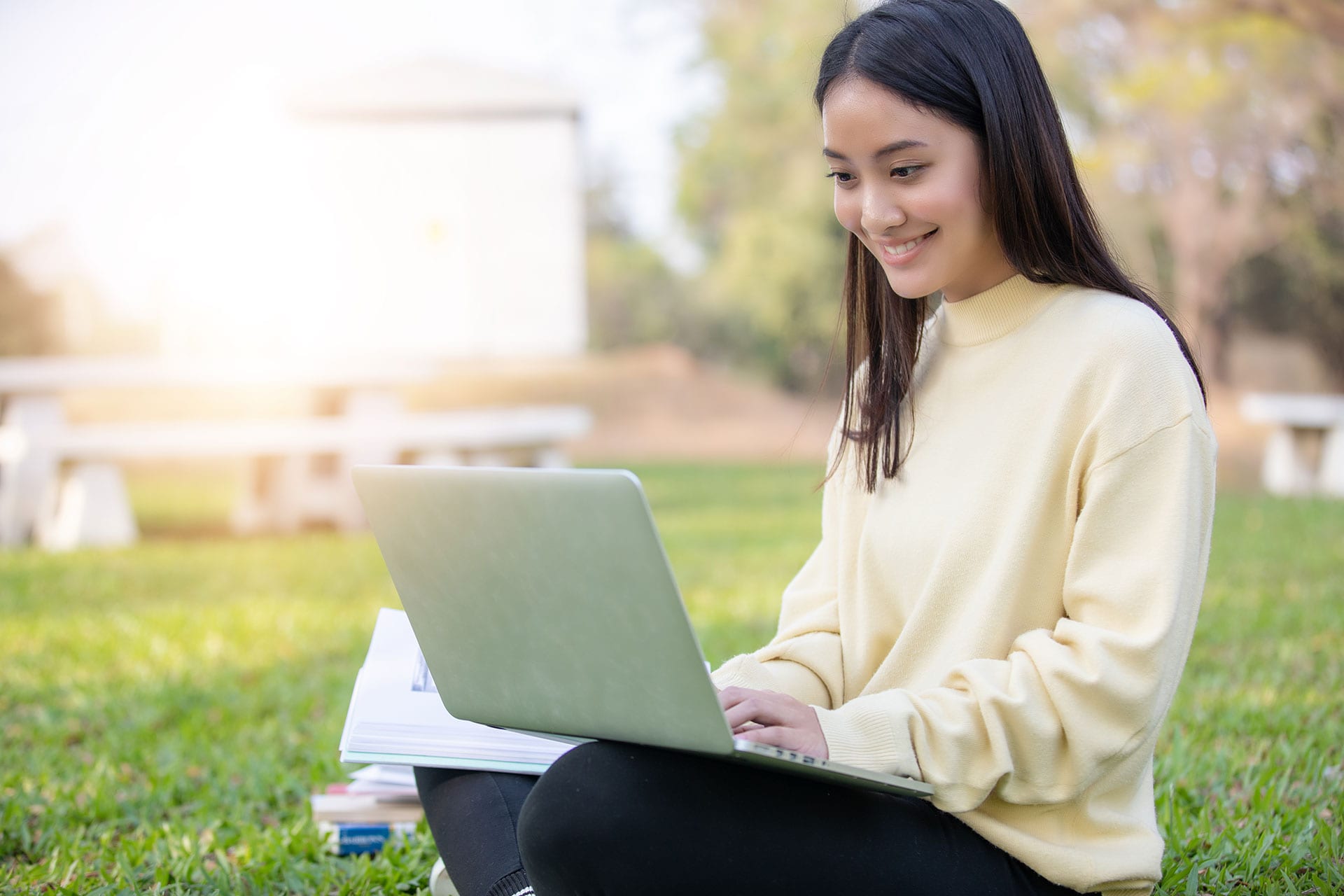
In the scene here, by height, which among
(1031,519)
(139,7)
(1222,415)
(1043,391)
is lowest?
(1222,415)

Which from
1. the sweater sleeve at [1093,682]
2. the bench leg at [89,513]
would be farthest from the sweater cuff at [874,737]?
the bench leg at [89,513]

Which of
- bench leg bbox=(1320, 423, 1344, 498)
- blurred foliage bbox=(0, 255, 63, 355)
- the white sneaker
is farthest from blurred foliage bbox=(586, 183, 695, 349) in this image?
the white sneaker

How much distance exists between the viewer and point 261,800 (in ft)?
7.66

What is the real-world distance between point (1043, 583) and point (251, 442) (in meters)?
5.38

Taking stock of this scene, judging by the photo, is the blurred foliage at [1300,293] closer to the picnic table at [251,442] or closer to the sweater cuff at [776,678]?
the picnic table at [251,442]

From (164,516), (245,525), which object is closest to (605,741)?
(245,525)

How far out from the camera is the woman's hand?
1.12 metres

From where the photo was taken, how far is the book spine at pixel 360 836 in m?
2.02

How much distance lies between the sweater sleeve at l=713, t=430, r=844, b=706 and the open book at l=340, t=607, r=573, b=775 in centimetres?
24

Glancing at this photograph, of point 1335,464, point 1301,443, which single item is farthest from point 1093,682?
point 1301,443

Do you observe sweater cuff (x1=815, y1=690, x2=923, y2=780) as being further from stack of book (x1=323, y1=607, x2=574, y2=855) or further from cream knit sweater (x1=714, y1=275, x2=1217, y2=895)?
stack of book (x1=323, y1=607, x2=574, y2=855)

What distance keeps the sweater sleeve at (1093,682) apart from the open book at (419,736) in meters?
0.44

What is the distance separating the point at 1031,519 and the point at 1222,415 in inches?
532

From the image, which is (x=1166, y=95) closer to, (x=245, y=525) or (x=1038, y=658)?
(x=245, y=525)
